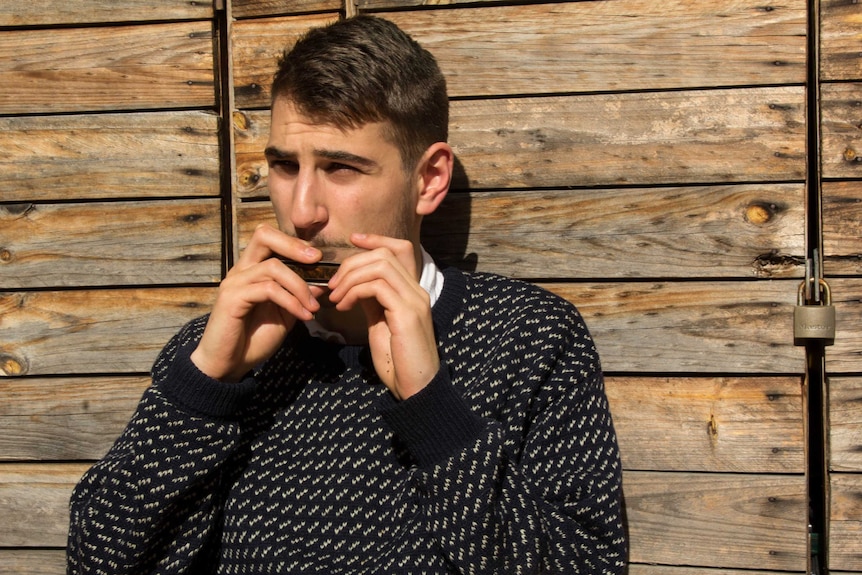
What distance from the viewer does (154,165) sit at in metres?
2.22

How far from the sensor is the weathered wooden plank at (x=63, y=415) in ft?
7.44

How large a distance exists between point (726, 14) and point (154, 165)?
163 centimetres

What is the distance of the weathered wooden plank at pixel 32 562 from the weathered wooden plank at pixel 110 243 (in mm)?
805

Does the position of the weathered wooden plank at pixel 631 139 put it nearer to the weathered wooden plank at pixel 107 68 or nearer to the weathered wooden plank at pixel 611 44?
the weathered wooden plank at pixel 611 44

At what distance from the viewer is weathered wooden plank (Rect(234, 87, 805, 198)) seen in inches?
78.4

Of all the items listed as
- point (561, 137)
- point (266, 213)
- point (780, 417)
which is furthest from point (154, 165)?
point (780, 417)

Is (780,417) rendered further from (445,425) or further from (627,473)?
(445,425)

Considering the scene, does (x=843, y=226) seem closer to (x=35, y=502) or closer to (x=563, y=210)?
(x=563, y=210)

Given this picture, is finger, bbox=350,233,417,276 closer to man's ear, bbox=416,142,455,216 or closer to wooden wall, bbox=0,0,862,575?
man's ear, bbox=416,142,455,216

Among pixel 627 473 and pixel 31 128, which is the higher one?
pixel 31 128

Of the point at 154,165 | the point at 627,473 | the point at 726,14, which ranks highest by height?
the point at 726,14

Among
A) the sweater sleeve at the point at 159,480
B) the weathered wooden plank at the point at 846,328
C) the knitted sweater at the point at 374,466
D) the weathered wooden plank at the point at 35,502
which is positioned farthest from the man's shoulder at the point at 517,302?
the weathered wooden plank at the point at 35,502

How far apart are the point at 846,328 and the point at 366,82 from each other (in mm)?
1375

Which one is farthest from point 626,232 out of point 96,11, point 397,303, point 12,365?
Result: point 12,365
